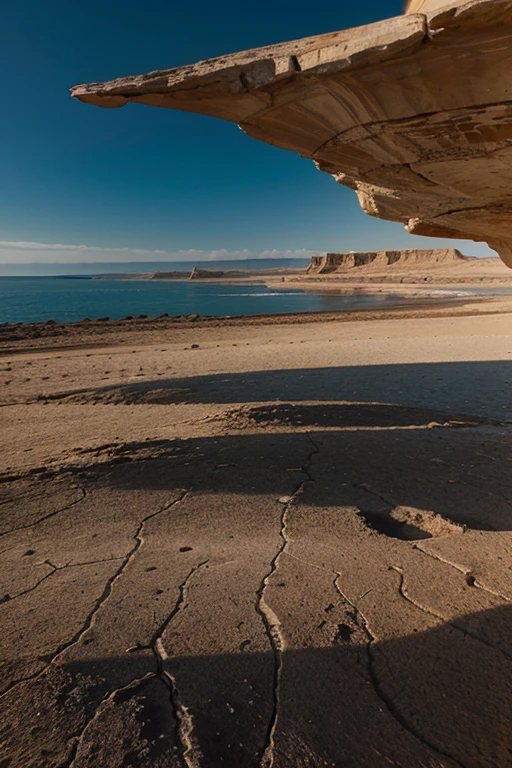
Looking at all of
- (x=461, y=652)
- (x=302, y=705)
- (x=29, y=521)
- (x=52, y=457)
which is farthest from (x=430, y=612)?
(x=52, y=457)

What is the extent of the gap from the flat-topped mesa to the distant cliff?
82.7 metres

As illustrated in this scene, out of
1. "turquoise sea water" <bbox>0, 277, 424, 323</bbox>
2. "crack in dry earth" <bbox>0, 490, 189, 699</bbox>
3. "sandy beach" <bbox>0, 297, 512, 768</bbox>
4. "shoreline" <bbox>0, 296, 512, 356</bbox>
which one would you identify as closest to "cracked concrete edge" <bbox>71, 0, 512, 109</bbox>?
"sandy beach" <bbox>0, 297, 512, 768</bbox>

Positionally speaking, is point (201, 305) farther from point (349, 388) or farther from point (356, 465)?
point (356, 465)

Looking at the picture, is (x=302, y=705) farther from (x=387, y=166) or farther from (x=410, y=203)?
(x=410, y=203)

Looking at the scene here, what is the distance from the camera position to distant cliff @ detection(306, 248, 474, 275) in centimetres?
7906

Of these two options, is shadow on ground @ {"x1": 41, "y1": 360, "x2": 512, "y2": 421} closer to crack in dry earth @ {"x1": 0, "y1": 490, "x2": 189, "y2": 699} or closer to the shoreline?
crack in dry earth @ {"x1": 0, "y1": 490, "x2": 189, "y2": 699}

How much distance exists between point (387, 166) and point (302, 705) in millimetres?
3543

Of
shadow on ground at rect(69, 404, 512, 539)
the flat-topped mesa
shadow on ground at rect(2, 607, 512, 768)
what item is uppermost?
the flat-topped mesa

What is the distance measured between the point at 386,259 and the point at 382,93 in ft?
293

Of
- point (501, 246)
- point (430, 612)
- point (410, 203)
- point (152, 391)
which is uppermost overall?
point (410, 203)

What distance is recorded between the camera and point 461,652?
2.05m

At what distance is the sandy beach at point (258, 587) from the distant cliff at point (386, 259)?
81.7 meters

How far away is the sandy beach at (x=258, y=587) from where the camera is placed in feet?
5.50

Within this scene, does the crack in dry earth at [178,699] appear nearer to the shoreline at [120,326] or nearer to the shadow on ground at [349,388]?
the shadow on ground at [349,388]
